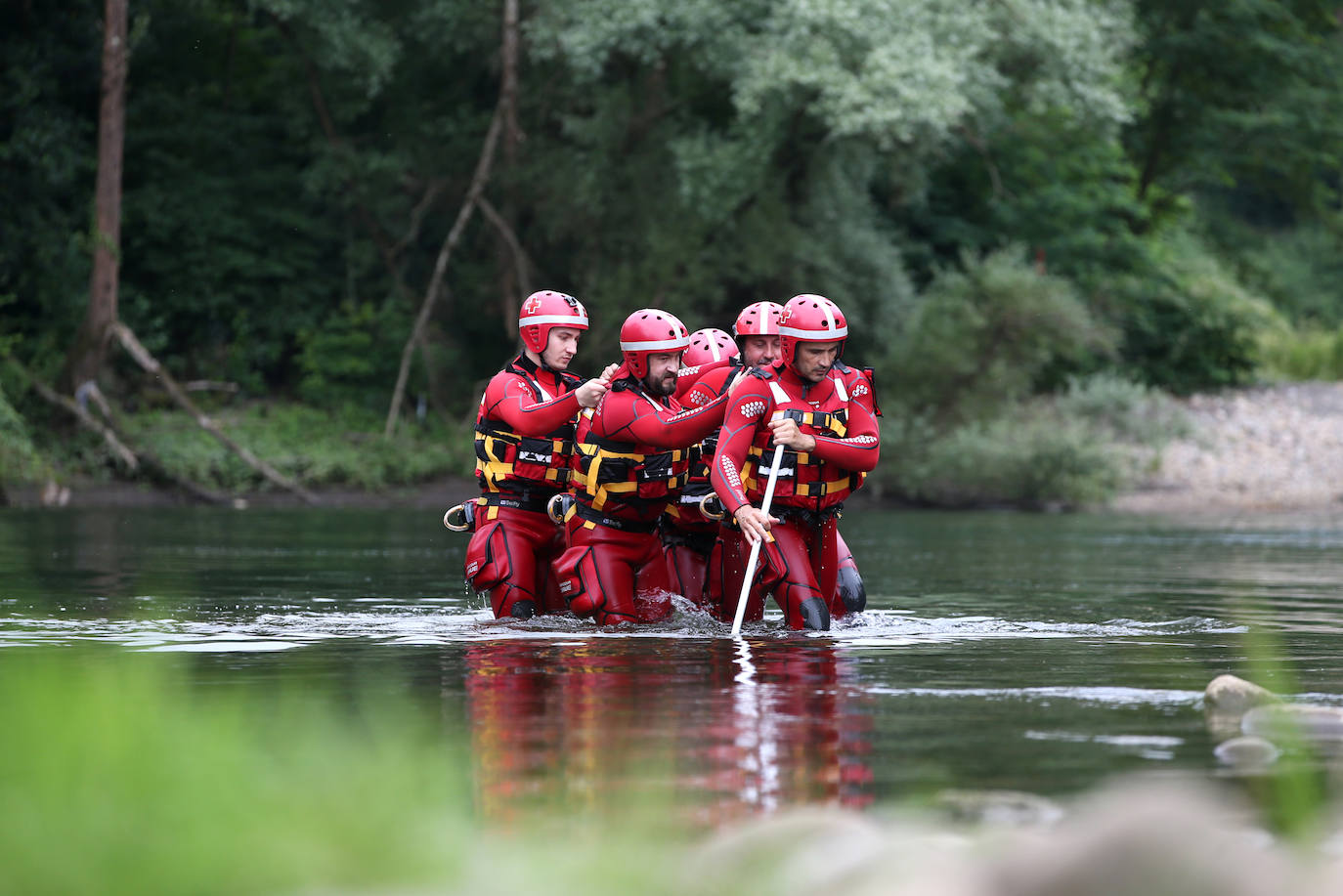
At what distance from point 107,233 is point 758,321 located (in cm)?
2198

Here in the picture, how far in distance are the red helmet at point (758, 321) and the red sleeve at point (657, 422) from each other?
801 mm

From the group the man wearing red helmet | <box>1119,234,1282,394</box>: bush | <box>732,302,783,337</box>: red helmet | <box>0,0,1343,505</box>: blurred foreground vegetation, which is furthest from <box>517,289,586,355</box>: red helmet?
<box>1119,234,1282,394</box>: bush

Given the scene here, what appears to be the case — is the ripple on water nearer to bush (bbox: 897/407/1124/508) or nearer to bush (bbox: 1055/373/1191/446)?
bush (bbox: 897/407/1124/508)

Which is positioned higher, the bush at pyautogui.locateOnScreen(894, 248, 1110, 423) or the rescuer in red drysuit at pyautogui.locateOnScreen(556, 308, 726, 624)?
the bush at pyautogui.locateOnScreen(894, 248, 1110, 423)

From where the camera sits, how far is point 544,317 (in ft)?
39.3

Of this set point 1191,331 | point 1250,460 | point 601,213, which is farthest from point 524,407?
point 1191,331

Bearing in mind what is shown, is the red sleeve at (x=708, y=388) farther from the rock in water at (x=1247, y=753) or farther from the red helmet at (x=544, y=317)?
the rock in water at (x=1247, y=753)

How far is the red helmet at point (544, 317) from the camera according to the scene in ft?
39.3

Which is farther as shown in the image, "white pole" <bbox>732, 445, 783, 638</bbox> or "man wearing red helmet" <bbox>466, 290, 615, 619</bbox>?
"man wearing red helmet" <bbox>466, 290, 615, 619</bbox>

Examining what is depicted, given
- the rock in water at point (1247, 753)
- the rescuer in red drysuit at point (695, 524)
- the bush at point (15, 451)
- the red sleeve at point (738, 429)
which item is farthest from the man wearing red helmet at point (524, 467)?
the bush at point (15, 451)

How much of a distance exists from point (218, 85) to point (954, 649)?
103ft

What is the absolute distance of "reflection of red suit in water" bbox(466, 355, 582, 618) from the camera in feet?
39.1

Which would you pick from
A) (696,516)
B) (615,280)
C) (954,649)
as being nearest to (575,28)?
(615,280)

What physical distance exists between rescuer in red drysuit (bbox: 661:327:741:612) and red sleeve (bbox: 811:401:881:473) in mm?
1121
